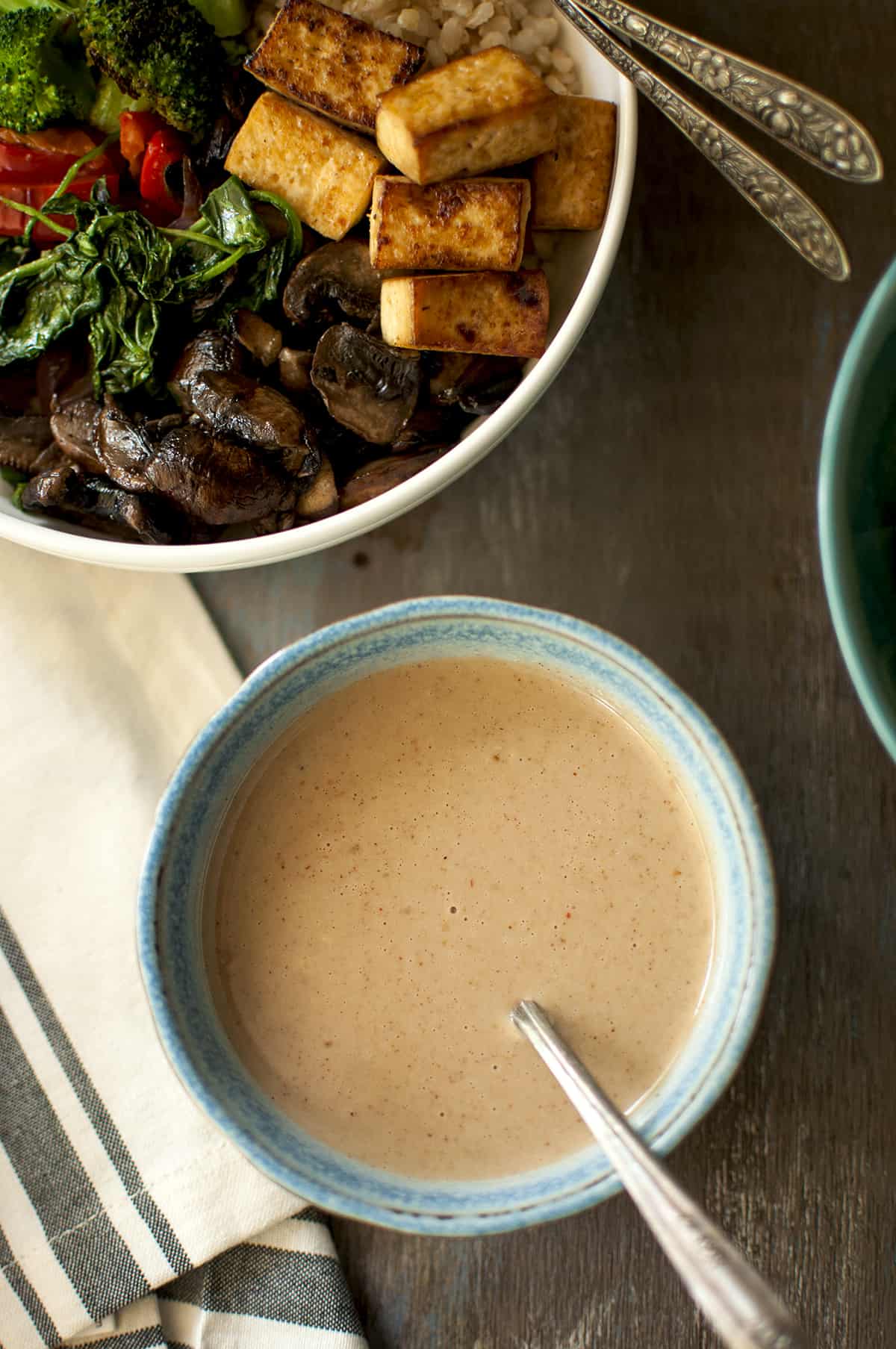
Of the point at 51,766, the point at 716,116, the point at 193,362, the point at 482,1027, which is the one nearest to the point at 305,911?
the point at 482,1027

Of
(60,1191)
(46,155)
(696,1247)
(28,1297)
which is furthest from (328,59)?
(28,1297)

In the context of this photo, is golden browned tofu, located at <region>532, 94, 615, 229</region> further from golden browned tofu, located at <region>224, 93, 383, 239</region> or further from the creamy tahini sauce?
the creamy tahini sauce

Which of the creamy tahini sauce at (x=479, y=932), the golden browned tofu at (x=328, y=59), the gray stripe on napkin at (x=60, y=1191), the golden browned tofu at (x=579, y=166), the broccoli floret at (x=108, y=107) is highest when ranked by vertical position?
the golden browned tofu at (x=328, y=59)

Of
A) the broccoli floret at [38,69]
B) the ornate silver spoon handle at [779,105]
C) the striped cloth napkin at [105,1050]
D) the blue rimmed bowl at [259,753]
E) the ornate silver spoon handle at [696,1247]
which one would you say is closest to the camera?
the ornate silver spoon handle at [696,1247]

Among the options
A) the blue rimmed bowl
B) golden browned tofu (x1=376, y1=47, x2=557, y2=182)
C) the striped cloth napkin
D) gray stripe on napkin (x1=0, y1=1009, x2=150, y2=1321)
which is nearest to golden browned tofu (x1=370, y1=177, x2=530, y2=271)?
golden browned tofu (x1=376, y1=47, x2=557, y2=182)

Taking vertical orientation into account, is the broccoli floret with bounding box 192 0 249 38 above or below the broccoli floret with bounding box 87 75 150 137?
above

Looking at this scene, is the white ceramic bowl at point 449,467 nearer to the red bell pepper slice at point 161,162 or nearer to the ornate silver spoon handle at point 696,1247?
the red bell pepper slice at point 161,162

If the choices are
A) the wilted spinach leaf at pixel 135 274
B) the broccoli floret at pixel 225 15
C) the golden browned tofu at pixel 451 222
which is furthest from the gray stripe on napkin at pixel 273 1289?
the broccoli floret at pixel 225 15
